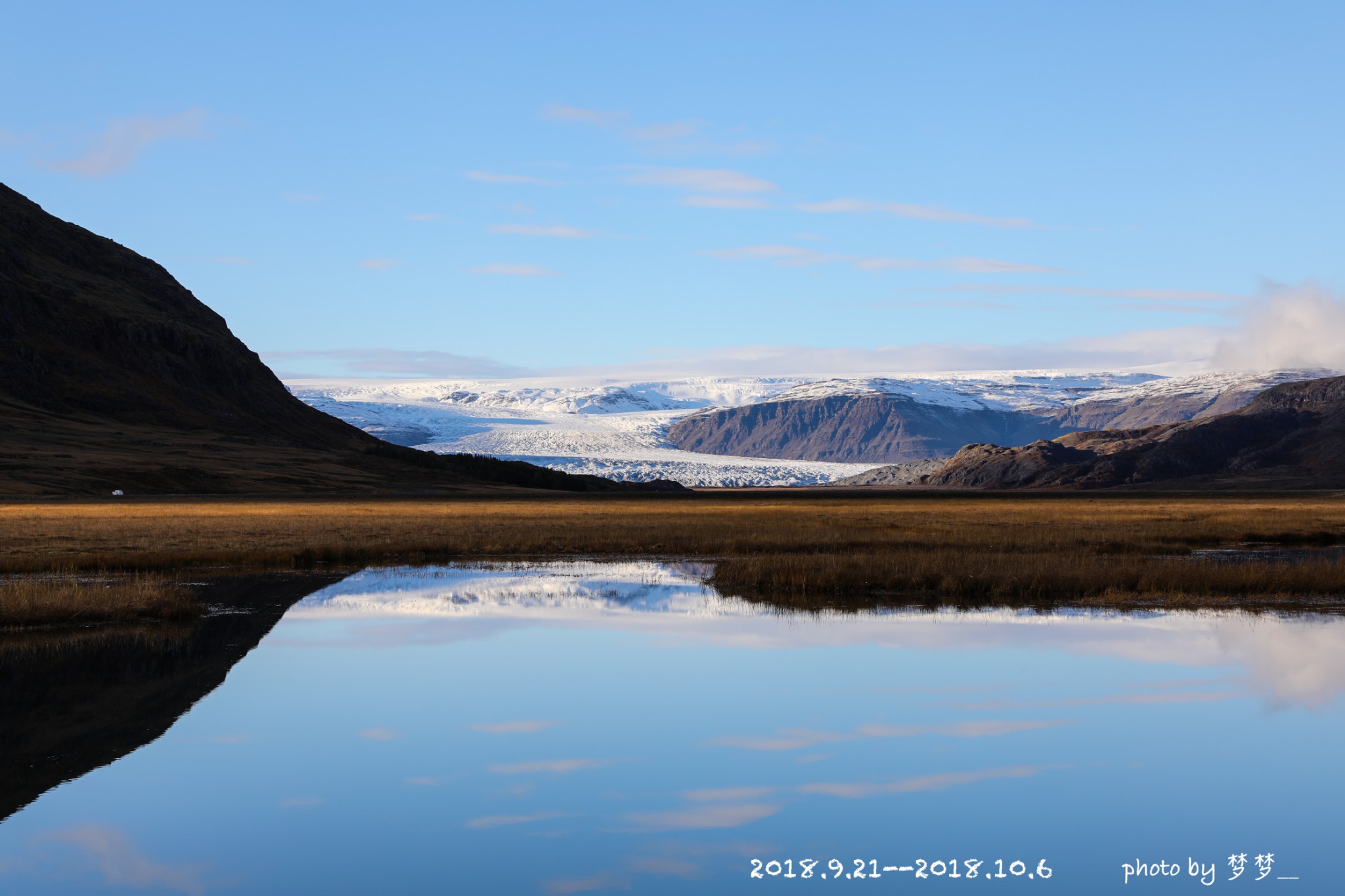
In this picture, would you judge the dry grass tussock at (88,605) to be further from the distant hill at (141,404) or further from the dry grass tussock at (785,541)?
the distant hill at (141,404)

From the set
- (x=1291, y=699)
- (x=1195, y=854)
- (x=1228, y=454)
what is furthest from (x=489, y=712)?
(x=1228, y=454)

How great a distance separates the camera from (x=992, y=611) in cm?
2692

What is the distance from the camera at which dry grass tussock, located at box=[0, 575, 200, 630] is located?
23.4 metres

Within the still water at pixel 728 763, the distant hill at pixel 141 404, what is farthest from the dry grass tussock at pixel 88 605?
the distant hill at pixel 141 404

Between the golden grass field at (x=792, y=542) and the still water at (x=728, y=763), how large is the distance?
6574 millimetres

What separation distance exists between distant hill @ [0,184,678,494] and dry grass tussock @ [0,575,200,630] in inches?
2716

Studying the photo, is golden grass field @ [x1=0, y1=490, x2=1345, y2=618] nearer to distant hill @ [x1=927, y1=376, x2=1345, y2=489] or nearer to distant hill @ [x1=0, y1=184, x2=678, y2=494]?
distant hill @ [x1=0, y1=184, x2=678, y2=494]

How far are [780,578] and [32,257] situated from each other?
166m

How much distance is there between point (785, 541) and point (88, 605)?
2613 centimetres

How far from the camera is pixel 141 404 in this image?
481 feet

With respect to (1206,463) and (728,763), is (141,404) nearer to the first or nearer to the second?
(728,763)

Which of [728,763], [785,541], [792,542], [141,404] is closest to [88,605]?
[728,763]

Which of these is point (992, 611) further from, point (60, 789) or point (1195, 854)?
point (60, 789)

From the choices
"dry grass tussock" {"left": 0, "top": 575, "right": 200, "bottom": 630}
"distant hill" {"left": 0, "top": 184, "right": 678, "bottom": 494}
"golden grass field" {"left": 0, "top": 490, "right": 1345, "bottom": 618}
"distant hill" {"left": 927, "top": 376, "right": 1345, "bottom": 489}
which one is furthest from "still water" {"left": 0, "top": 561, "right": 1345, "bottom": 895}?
"distant hill" {"left": 927, "top": 376, "right": 1345, "bottom": 489}
